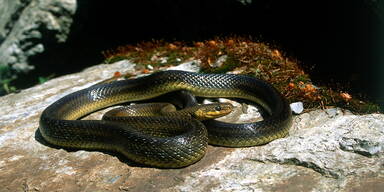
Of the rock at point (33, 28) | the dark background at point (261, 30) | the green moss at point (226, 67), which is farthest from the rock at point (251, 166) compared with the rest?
the rock at point (33, 28)

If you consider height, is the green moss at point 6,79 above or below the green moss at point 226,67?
below

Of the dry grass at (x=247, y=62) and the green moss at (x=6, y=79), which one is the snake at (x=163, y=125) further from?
the green moss at (x=6, y=79)

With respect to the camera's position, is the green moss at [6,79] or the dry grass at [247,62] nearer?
the dry grass at [247,62]

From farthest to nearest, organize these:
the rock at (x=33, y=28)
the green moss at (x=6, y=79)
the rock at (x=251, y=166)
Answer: the rock at (x=33, y=28) → the green moss at (x=6, y=79) → the rock at (x=251, y=166)

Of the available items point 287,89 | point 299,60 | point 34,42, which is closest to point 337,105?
point 287,89

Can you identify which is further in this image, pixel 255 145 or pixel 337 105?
pixel 337 105

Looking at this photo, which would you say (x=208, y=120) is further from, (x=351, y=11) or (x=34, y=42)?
(x=34, y=42)

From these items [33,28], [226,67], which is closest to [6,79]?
[33,28]
